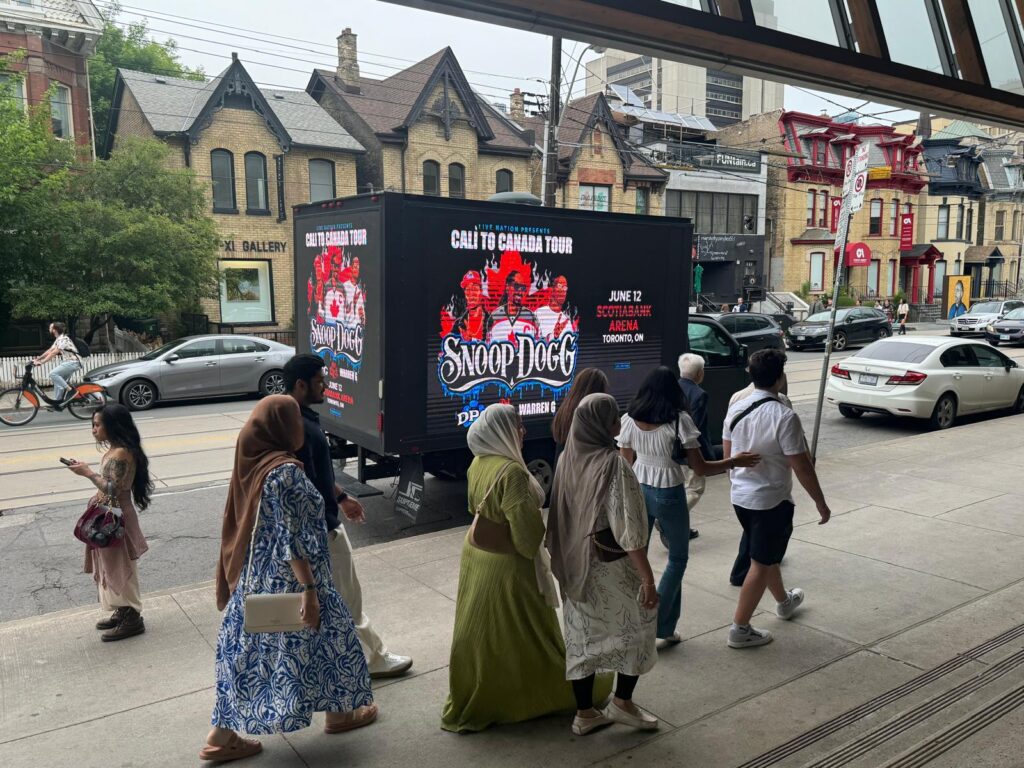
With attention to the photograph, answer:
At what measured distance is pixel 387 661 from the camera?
15.9 ft

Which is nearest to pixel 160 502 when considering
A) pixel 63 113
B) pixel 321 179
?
pixel 321 179

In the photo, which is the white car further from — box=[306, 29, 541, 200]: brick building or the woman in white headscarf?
box=[306, 29, 541, 200]: brick building

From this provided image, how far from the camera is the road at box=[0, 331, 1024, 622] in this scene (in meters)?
7.04

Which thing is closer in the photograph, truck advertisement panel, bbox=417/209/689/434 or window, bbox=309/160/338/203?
truck advertisement panel, bbox=417/209/689/434

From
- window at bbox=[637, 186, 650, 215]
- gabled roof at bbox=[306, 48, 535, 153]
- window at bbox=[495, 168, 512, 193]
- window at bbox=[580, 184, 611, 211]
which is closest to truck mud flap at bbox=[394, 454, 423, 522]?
gabled roof at bbox=[306, 48, 535, 153]

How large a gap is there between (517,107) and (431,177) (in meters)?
9.85

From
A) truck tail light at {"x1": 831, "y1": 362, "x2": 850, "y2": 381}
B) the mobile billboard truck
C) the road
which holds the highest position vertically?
the mobile billboard truck

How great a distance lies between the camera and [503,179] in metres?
33.5

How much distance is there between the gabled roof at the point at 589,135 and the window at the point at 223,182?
14245mm

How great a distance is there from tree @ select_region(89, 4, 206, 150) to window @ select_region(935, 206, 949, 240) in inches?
1805

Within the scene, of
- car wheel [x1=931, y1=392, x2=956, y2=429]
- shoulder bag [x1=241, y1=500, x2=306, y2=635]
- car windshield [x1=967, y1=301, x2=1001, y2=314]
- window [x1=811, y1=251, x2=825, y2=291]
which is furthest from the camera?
window [x1=811, y1=251, x2=825, y2=291]

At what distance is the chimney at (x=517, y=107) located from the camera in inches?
1536

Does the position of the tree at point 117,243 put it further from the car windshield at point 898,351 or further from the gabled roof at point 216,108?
the car windshield at point 898,351

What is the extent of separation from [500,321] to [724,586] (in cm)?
329
